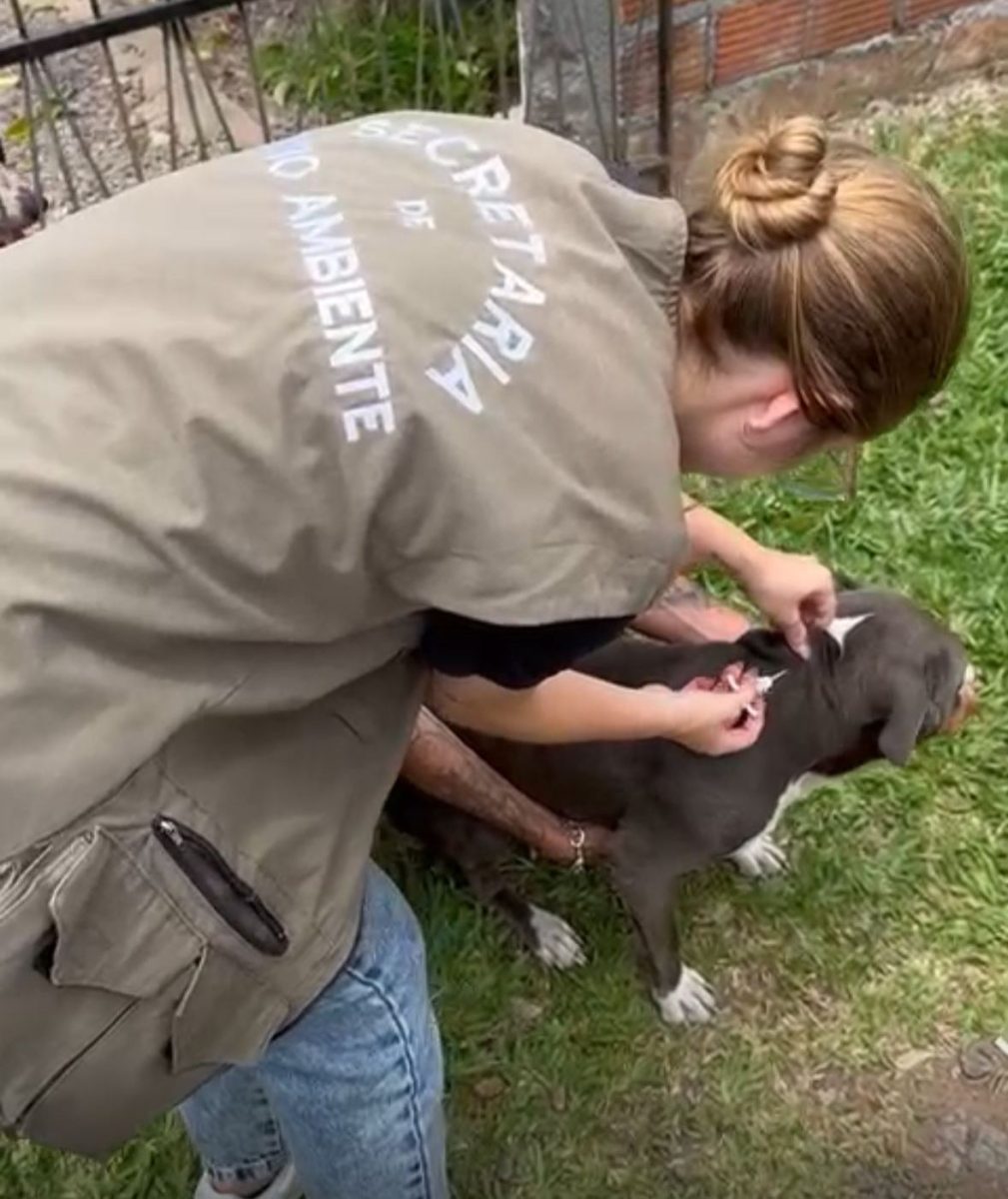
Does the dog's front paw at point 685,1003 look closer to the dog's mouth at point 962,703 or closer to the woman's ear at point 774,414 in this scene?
the dog's mouth at point 962,703

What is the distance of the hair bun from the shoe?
4.60 feet

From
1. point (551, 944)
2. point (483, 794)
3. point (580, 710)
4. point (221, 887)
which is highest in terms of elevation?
point (221, 887)

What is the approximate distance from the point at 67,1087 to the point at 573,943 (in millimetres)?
1251

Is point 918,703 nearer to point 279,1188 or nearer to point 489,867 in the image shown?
point 489,867

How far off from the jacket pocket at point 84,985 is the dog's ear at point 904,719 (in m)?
1.12

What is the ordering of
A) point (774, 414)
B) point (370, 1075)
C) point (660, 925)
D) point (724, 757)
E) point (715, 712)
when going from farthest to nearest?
point (660, 925) < point (724, 757) < point (715, 712) < point (370, 1075) < point (774, 414)

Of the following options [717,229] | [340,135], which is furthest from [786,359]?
[340,135]

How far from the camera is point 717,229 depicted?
1.81m

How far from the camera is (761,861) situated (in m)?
2.99

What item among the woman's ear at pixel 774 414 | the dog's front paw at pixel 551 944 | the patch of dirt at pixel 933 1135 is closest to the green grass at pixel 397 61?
the dog's front paw at pixel 551 944

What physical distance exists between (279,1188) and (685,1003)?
0.65 m

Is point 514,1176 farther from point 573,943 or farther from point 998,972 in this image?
point 998,972

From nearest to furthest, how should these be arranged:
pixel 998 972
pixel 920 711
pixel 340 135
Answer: pixel 340 135 < pixel 920 711 < pixel 998 972

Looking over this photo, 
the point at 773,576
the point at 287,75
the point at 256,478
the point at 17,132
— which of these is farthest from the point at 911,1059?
the point at 17,132
